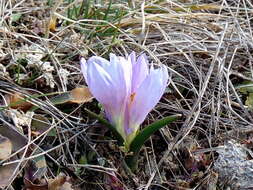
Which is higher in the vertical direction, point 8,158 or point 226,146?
point 8,158

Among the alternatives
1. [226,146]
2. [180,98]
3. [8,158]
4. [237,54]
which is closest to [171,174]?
[226,146]

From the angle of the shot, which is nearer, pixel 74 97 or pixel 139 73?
pixel 139 73

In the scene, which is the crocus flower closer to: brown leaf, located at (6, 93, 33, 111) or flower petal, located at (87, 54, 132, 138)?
flower petal, located at (87, 54, 132, 138)

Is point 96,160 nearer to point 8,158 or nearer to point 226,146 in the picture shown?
point 8,158

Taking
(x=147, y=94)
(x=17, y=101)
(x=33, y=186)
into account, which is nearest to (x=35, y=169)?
(x=33, y=186)

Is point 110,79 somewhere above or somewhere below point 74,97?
above

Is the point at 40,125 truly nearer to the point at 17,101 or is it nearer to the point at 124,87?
the point at 17,101

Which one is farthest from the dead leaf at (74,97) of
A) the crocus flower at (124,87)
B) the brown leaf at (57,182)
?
the brown leaf at (57,182)
